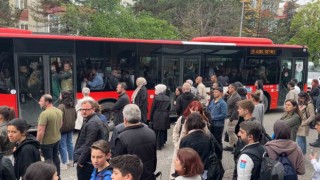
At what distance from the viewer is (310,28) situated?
2894 centimetres

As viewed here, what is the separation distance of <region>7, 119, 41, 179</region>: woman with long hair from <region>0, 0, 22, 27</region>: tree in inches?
941

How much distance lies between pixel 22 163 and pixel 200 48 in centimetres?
956

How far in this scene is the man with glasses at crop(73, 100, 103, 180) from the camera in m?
5.03

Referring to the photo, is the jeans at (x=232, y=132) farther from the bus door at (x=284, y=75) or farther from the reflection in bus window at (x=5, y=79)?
the bus door at (x=284, y=75)

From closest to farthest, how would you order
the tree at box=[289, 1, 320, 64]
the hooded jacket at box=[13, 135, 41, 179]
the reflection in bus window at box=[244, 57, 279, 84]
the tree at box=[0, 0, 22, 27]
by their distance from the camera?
the hooded jacket at box=[13, 135, 41, 179], the reflection in bus window at box=[244, 57, 279, 84], the tree at box=[0, 0, 22, 27], the tree at box=[289, 1, 320, 64]

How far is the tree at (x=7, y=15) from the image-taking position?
26359 millimetres

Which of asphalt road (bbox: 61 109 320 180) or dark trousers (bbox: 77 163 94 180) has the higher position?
dark trousers (bbox: 77 163 94 180)

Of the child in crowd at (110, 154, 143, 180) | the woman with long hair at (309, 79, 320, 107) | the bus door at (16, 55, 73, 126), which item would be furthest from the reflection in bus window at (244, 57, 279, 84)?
the child in crowd at (110, 154, 143, 180)

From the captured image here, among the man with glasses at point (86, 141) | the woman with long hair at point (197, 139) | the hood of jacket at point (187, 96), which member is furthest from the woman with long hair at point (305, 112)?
the man with glasses at point (86, 141)

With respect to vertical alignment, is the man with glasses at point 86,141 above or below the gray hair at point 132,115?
below

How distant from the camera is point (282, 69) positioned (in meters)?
15.5

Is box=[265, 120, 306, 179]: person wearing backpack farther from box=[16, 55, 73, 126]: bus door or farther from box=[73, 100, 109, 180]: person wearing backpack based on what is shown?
box=[16, 55, 73, 126]: bus door

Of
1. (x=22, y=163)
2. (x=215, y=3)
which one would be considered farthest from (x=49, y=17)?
(x=22, y=163)

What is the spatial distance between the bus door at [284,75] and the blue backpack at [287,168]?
449 inches
